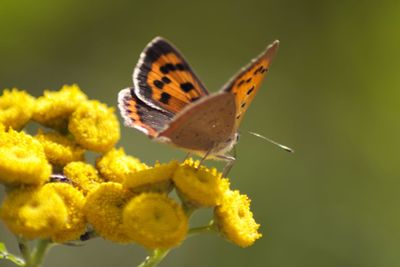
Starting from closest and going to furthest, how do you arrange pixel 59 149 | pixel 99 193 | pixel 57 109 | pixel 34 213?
pixel 34 213 < pixel 99 193 < pixel 59 149 < pixel 57 109

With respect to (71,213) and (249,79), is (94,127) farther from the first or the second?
(249,79)

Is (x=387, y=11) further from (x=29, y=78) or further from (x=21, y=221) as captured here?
(x=21, y=221)

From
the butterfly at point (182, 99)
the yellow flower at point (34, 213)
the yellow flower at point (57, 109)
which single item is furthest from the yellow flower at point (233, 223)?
the yellow flower at point (57, 109)

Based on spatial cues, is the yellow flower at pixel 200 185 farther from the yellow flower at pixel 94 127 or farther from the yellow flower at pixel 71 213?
the yellow flower at pixel 94 127

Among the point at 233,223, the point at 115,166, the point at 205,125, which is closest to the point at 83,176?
the point at 115,166

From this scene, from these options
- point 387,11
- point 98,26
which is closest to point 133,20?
point 98,26
